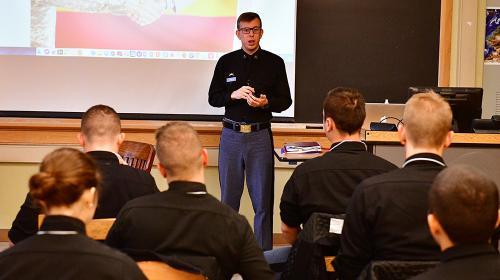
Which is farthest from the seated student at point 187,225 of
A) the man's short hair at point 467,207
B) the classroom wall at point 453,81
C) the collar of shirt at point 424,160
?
the classroom wall at point 453,81

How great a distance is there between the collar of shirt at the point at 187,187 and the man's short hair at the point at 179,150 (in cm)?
4

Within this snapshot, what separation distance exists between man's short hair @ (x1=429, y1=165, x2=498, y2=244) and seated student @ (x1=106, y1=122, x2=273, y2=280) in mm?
735

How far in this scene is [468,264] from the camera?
1743 mm

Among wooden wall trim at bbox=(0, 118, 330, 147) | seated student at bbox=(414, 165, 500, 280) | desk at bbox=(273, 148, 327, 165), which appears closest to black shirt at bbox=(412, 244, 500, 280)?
seated student at bbox=(414, 165, 500, 280)

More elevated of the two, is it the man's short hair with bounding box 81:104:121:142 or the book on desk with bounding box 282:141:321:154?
the man's short hair with bounding box 81:104:121:142

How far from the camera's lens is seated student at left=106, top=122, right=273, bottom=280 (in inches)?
90.5

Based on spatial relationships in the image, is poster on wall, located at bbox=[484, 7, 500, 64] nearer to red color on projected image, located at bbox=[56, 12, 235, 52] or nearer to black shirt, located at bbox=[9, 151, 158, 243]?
red color on projected image, located at bbox=[56, 12, 235, 52]

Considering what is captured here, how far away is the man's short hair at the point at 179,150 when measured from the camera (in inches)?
94.7

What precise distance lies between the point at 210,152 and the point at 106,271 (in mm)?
3836

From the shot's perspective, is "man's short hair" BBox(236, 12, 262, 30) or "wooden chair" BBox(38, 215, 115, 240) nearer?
"wooden chair" BBox(38, 215, 115, 240)

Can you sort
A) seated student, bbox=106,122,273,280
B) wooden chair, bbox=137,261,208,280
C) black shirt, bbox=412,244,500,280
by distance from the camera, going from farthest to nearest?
1. seated student, bbox=106,122,273,280
2. wooden chair, bbox=137,261,208,280
3. black shirt, bbox=412,244,500,280

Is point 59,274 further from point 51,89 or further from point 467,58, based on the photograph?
point 467,58

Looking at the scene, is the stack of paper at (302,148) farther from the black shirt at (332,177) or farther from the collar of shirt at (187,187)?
the collar of shirt at (187,187)

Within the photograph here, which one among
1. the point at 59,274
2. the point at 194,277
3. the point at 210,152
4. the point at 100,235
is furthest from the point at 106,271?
the point at 210,152
